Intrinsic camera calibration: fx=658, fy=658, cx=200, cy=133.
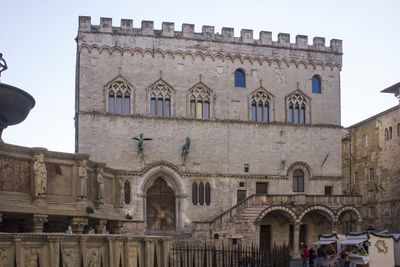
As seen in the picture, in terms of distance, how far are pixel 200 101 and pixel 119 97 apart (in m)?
4.71

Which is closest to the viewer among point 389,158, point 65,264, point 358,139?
point 65,264

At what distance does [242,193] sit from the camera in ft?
124

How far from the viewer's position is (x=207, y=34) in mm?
→ 38406

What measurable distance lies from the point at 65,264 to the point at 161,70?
2694cm

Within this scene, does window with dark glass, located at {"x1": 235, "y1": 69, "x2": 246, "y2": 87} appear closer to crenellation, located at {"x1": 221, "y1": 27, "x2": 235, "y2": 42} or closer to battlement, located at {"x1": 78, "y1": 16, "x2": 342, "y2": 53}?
battlement, located at {"x1": 78, "y1": 16, "x2": 342, "y2": 53}

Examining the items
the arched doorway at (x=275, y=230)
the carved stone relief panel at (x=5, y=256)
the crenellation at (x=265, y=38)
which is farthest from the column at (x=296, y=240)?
the carved stone relief panel at (x=5, y=256)

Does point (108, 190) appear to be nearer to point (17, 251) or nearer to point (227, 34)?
point (17, 251)

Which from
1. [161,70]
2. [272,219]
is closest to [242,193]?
[272,219]

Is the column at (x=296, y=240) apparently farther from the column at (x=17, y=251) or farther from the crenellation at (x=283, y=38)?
the column at (x=17, y=251)

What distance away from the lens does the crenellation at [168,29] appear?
37438 millimetres

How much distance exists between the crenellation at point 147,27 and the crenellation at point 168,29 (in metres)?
0.69

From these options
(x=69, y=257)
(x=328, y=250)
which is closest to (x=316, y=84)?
(x=328, y=250)

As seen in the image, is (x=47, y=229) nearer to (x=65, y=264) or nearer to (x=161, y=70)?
(x=65, y=264)

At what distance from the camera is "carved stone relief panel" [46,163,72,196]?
13289mm
